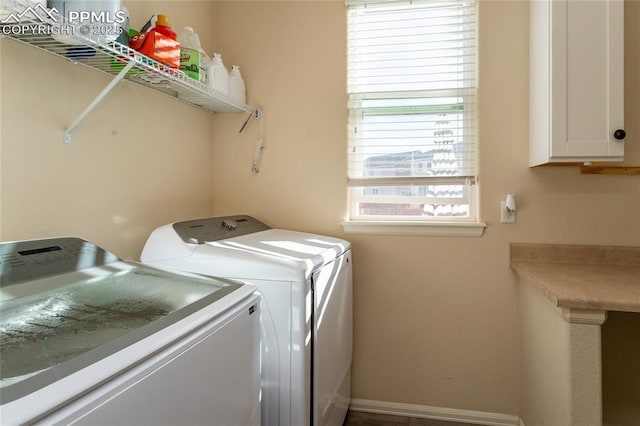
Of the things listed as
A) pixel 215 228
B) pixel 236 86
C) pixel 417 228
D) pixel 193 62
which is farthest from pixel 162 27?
pixel 417 228

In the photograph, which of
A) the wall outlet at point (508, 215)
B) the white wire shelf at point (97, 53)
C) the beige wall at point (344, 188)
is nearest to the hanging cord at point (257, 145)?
the beige wall at point (344, 188)

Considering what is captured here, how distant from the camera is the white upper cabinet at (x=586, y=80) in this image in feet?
5.26

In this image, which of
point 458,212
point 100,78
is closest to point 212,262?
point 100,78

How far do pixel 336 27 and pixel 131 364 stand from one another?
2.06m

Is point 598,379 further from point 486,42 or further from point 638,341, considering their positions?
point 486,42

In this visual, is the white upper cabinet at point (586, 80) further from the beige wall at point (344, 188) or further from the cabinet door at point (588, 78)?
the beige wall at point (344, 188)

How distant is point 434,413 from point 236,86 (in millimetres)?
2130

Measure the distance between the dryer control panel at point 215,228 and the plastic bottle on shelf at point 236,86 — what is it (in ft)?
2.18

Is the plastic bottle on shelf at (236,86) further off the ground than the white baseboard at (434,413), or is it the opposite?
the plastic bottle on shelf at (236,86)

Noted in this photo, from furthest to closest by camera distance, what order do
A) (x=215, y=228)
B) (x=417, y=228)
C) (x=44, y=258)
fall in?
(x=417, y=228), (x=215, y=228), (x=44, y=258)

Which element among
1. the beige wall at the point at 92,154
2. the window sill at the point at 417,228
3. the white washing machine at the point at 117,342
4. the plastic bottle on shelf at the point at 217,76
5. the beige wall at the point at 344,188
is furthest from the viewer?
the window sill at the point at 417,228

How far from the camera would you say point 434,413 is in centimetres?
210

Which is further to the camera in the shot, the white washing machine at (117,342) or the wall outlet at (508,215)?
the wall outlet at (508,215)

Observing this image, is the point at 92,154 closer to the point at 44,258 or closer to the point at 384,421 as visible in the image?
the point at 44,258
